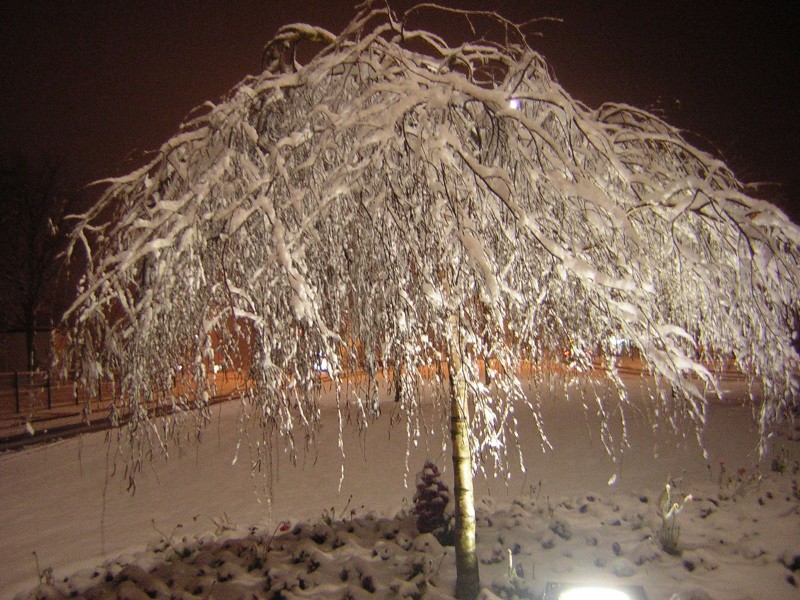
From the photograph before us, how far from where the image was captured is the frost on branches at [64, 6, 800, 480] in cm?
248

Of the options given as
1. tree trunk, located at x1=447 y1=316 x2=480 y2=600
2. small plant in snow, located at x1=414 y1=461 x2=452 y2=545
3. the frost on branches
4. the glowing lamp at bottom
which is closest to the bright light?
the glowing lamp at bottom

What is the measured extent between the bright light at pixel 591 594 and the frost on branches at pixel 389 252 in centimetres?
138

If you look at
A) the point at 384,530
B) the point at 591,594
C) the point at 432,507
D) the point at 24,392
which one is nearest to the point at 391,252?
the point at 591,594

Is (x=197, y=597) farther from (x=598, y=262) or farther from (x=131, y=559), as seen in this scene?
(x=598, y=262)

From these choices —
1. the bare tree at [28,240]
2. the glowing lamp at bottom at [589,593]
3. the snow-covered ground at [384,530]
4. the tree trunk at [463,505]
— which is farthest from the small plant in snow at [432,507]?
the bare tree at [28,240]

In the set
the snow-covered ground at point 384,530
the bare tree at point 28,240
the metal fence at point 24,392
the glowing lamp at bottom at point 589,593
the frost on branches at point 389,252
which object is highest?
the bare tree at point 28,240

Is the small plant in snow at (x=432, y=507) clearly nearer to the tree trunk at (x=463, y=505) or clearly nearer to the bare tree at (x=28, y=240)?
the tree trunk at (x=463, y=505)

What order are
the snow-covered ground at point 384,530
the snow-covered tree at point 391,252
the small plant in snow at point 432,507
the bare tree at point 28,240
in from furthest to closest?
the bare tree at point 28,240 < the small plant in snow at point 432,507 < the snow-covered ground at point 384,530 < the snow-covered tree at point 391,252

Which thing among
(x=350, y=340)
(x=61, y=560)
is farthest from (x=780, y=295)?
(x=61, y=560)

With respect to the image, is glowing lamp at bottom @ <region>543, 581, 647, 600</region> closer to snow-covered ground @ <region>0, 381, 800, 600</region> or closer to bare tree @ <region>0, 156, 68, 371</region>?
snow-covered ground @ <region>0, 381, 800, 600</region>

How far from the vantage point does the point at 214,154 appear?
9.70 feet

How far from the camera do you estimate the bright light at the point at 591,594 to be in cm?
335

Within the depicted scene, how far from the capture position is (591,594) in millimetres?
3395

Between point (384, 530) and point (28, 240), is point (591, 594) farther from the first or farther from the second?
point (28, 240)
